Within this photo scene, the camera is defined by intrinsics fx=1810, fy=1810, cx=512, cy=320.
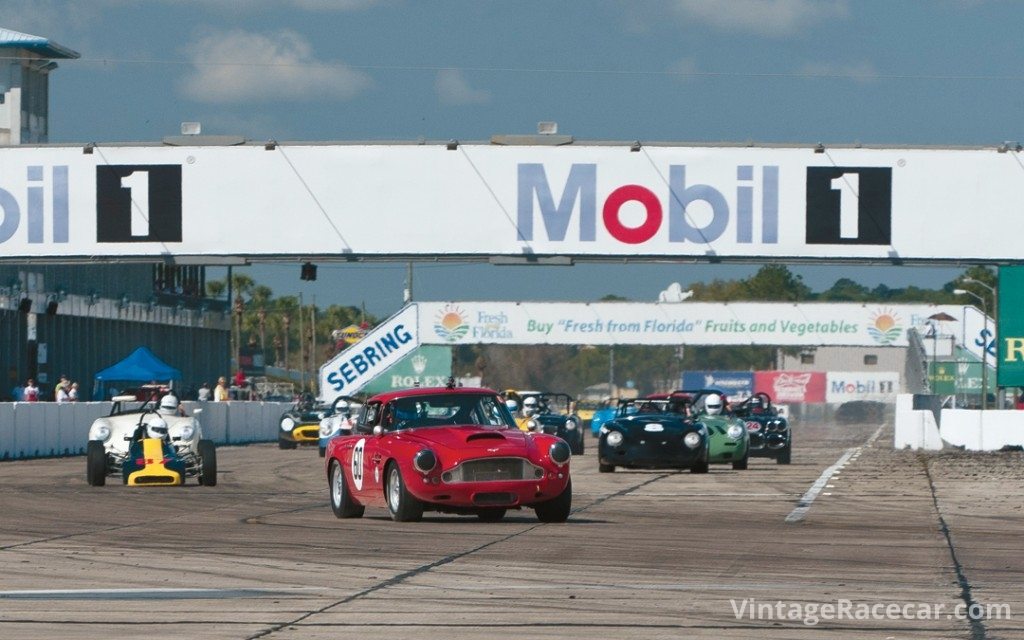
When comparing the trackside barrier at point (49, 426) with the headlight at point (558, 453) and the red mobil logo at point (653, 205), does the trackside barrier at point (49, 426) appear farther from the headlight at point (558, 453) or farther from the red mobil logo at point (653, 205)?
the headlight at point (558, 453)

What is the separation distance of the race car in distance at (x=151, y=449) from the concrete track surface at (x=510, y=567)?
0.83 metres

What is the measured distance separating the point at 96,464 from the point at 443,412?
25.0 feet

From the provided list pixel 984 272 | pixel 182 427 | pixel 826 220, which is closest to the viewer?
pixel 182 427

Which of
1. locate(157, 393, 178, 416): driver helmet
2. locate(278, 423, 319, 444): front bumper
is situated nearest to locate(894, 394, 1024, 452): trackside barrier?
locate(278, 423, 319, 444): front bumper

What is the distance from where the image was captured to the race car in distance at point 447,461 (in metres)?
16.4

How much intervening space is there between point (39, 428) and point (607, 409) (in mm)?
14873

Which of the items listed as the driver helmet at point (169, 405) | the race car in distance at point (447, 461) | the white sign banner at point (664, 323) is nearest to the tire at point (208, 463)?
the driver helmet at point (169, 405)

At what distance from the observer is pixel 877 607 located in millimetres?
9812

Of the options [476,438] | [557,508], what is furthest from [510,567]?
[557,508]

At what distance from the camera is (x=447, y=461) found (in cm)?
1633

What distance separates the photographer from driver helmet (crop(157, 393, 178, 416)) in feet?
78.8

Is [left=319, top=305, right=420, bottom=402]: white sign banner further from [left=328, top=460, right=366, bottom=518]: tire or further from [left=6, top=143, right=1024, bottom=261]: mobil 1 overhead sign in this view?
[left=328, top=460, right=366, bottom=518]: tire

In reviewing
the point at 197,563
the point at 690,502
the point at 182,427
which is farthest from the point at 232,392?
the point at 197,563

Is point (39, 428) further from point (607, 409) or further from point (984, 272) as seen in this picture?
point (984, 272)
